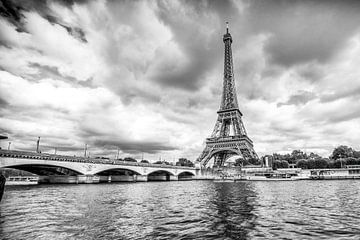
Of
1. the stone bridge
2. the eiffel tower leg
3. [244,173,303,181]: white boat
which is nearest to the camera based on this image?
the stone bridge

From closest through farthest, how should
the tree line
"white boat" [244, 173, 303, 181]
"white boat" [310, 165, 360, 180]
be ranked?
"white boat" [244, 173, 303, 181]
"white boat" [310, 165, 360, 180]
the tree line

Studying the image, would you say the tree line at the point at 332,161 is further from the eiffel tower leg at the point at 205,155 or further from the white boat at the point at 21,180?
the white boat at the point at 21,180

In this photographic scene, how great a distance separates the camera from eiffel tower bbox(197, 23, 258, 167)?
4267 inches

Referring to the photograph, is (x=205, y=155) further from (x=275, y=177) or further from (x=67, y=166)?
(x=67, y=166)

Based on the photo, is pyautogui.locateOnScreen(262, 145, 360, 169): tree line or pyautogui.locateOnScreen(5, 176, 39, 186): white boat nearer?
pyautogui.locateOnScreen(5, 176, 39, 186): white boat

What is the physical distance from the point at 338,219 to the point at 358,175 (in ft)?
326

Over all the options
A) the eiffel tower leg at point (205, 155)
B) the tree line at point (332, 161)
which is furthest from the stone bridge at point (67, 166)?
the tree line at point (332, 161)

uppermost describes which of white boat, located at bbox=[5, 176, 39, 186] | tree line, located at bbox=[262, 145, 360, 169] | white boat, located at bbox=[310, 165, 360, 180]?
tree line, located at bbox=[262, 145, 360, 169]

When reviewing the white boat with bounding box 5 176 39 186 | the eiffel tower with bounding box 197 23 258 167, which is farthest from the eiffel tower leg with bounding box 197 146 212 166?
the white boat with bounding box 5 176 39 186

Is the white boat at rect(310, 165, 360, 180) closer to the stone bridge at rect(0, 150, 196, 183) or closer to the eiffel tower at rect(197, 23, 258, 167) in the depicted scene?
the eiffel tower at rect(197, 23, 258, 167)

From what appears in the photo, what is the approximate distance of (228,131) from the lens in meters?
127

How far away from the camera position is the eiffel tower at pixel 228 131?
108375mm

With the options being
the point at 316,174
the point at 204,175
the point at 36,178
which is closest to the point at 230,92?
the point at 204,175

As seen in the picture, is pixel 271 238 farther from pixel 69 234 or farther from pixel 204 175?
pixel 204 175
